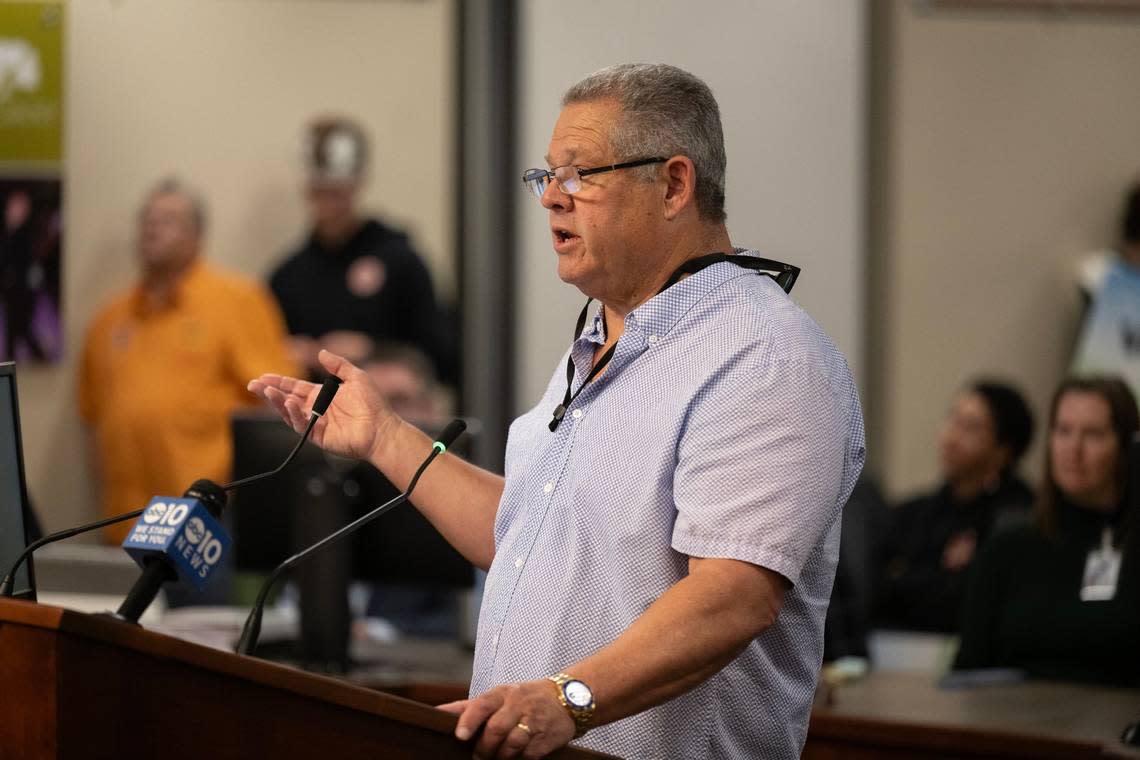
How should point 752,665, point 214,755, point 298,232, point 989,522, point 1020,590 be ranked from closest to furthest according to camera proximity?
1. point 214,755
2. point 752,665
3. point 1020,590
4. point 989,522
5. point 298,232

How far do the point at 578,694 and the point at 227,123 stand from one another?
14.9ft

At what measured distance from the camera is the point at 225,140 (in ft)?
18.8

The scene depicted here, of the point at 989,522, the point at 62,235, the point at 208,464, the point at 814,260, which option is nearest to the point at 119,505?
the point at 208,464

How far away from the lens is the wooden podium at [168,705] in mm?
1298

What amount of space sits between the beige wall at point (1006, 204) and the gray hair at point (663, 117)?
441 cm

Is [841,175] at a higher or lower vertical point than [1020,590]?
higher

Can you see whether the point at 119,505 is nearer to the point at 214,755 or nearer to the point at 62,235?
the point at 62,235

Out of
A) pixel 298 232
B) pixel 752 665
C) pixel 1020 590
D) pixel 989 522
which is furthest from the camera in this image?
pixel 298 232

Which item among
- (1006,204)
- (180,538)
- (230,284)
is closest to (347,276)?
(230,284)

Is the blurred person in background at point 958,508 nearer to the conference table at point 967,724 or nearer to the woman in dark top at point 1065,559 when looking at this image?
the woman in dark top at point 1065,559

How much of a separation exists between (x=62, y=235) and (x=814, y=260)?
2623 millimetres

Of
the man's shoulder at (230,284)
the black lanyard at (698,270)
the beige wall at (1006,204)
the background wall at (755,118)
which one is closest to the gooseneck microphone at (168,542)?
the black lanyard at (698,270)

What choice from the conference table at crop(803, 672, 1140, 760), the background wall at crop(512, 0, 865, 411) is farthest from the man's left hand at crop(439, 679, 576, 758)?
the background wall at crop(512, 0, 865, 411)

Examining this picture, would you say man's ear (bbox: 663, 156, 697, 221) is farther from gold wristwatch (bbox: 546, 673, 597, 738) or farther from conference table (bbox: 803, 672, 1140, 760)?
conference table (bbox: 803, 672, 1140, 760)
